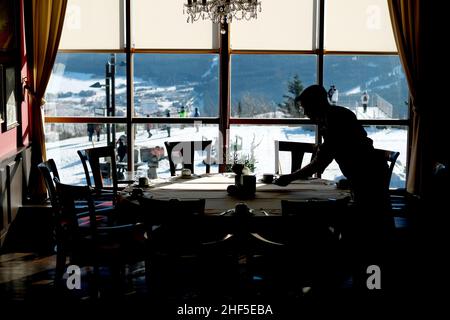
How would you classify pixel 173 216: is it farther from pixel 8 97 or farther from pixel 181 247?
pixel 8 97

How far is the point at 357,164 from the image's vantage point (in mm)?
4449

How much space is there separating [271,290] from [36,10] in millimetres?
3762

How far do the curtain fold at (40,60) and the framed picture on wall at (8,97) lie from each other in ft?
1.06

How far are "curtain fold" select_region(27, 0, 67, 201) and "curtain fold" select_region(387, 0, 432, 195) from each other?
10.8 ft

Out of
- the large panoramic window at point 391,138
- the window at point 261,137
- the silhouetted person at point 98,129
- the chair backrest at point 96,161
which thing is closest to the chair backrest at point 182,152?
the chair backrest at point 96,161

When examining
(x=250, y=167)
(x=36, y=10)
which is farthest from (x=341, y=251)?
(x=36, y=10)

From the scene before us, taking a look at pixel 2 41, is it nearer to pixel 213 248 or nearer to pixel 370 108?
pixel 213 248

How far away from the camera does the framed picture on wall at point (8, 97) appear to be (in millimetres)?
5965

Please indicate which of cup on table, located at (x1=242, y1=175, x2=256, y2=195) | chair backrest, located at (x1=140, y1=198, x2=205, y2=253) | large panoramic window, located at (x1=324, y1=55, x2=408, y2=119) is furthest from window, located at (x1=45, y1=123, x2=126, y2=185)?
chair backrest, located at (x1=140, y1=198, x2=205, y2=253)

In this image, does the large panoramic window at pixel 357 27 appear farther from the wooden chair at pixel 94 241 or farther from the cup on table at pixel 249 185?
the wooden chair at pixel 94 241

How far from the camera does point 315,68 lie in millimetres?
7078

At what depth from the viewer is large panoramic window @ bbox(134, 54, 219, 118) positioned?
711 cm

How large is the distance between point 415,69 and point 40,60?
3689 millimetres

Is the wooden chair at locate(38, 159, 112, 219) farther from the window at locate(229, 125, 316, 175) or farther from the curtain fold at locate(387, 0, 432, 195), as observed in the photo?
the curtain fold at locate(387, 0, 432, 195)
